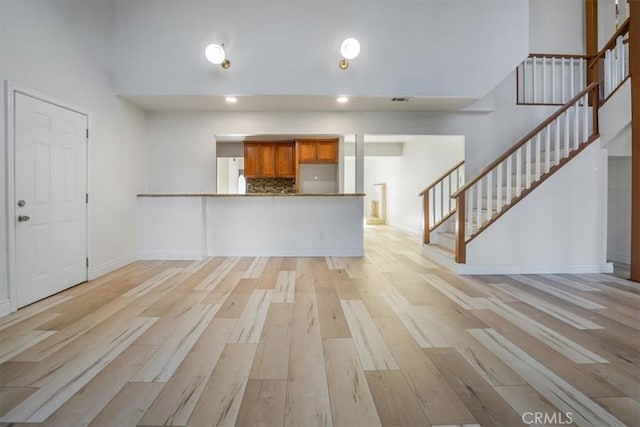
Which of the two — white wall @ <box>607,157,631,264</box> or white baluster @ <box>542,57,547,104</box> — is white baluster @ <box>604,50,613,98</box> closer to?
white baluster @ <box>542,57,547,104</box>

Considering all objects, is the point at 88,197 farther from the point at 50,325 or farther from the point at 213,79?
the point at 213,79

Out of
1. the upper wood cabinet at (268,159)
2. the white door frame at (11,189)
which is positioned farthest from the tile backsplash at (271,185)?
the white door frame at (11,189)

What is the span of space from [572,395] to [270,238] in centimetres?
438

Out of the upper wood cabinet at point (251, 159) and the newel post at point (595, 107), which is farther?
the upper wood cabinet at point (251, 159)

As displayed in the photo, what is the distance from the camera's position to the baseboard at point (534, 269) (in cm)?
416

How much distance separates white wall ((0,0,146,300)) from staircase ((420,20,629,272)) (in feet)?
14.9

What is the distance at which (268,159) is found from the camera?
7.22 meters

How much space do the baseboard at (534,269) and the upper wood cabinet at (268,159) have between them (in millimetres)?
4256

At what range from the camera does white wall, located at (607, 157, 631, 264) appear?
492 cm

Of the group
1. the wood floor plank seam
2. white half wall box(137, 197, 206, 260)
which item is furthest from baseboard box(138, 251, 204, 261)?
the wood floor plank seam

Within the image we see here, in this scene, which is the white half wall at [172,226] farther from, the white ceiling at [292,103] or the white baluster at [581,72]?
the white baluster at [581,72]

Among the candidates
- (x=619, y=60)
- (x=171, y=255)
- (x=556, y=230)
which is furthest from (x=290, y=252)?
(x=619, y=60)

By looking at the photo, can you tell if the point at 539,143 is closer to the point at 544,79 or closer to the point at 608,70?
the point at 608,70

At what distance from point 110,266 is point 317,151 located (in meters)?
4.31
